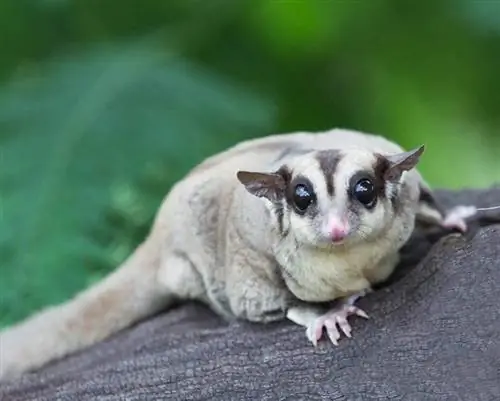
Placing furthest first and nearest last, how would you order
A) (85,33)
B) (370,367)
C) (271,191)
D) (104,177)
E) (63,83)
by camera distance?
(85,33) → (63,83) → (104,177) → (271,191) → (370,367)

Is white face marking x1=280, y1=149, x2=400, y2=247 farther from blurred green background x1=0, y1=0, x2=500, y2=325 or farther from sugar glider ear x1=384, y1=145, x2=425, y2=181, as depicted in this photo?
blurred green background x1=0, y1=0, x2=500, y2=325

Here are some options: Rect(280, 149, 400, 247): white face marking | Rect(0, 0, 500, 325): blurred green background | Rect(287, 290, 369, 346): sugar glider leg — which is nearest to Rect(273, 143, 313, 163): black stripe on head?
Rect(280, 149, 400, 247): white face marking

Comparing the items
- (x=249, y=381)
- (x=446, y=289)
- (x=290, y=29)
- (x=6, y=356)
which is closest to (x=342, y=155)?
(x=446, y=289)

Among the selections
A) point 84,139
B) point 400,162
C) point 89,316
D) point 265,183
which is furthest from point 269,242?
point 84,139

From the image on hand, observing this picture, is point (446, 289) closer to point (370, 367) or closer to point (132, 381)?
point (370, 367)

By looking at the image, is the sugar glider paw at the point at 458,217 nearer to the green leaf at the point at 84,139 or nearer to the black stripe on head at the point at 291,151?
the black stripe on head at the point at 291,151

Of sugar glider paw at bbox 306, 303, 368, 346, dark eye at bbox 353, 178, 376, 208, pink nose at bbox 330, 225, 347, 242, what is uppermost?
dark eye at bbox 353, 178, 376, 208
